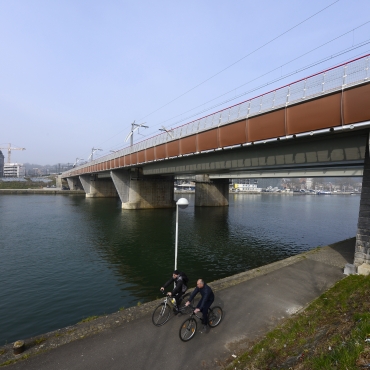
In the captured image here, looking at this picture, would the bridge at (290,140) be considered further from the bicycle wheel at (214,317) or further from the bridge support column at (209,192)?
the bridge support column at (209,192)

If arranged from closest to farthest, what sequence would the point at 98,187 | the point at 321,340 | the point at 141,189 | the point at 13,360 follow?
the point at 321,340 < the point at 13,360 < the point at 141,189 < the point at 98,187

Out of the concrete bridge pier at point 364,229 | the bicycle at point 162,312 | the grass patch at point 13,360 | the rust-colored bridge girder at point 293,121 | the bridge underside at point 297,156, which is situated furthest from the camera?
the bridge underside at point 297,156

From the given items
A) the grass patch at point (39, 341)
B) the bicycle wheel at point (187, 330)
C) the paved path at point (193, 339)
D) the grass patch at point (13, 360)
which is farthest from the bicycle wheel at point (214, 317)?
the grass patch at point (13, 360)

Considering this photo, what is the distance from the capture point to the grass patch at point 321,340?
452 centimetres

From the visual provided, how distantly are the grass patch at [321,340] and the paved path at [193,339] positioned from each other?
503 mm

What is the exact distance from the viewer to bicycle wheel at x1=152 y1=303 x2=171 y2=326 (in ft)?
24.7

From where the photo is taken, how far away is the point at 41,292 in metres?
13.0

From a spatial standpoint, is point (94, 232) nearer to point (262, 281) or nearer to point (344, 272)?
point (262, 281)

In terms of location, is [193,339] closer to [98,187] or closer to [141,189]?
[141,189]

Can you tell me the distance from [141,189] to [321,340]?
48.8 meters

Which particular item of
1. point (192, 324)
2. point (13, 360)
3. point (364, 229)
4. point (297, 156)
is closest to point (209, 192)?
point (297, 156)

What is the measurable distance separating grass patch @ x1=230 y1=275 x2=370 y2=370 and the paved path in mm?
503

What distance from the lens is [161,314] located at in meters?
7.78

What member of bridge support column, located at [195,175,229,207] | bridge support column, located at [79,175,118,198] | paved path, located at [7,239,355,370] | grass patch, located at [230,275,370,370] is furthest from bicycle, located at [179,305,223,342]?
bridge support column, located at [79,175,118,198]
